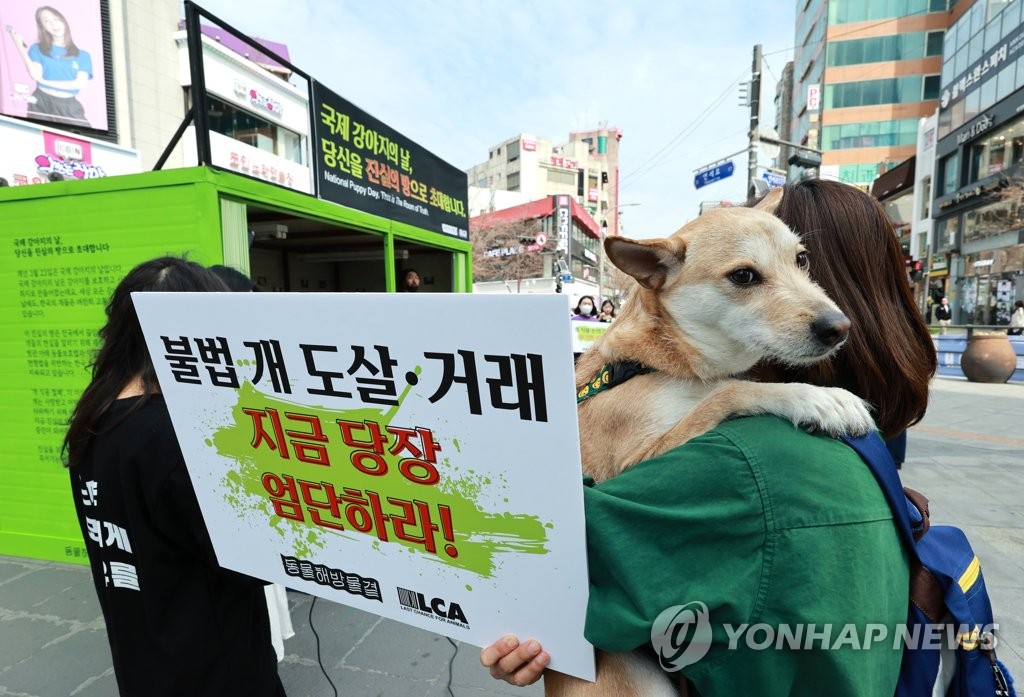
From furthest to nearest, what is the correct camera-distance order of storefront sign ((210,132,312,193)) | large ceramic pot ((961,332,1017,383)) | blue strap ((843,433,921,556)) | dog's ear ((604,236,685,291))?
large ceramic pot ((961,332,1017,383))
storefront sign ((210,132,312,193))
dog's ear ((604,236,685,291))
blue strap ((843,433,921,556))

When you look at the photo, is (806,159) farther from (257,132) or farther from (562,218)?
(562,218)

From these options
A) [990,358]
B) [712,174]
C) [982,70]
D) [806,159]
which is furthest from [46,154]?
[982,70]

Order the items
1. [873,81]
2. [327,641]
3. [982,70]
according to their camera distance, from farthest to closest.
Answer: [873,81] < [982,70] < [327,641]

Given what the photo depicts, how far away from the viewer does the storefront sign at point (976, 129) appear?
24344 millimetres

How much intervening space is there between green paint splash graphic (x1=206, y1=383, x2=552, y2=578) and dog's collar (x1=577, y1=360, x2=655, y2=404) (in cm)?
83

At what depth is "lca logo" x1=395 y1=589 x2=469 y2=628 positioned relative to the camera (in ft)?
3.66

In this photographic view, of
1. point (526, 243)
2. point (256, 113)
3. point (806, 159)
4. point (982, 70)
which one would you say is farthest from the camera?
point (526, 243)

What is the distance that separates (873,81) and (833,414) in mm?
52016

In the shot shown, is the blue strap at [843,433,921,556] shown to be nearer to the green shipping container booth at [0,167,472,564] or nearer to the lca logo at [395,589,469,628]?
the lca logo at [395,589,469,628]

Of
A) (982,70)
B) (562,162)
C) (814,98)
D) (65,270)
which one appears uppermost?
(562,162)

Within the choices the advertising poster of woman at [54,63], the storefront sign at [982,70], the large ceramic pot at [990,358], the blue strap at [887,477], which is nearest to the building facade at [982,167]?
the storefront sign at [982,70]

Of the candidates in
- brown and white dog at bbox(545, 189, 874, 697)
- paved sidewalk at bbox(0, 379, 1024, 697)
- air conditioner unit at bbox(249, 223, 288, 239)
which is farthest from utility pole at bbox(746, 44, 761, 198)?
brown and white dog at bbox(545, 189, 874, 697)

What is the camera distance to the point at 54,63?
12367mm

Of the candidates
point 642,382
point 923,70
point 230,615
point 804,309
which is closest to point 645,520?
point 642,382
